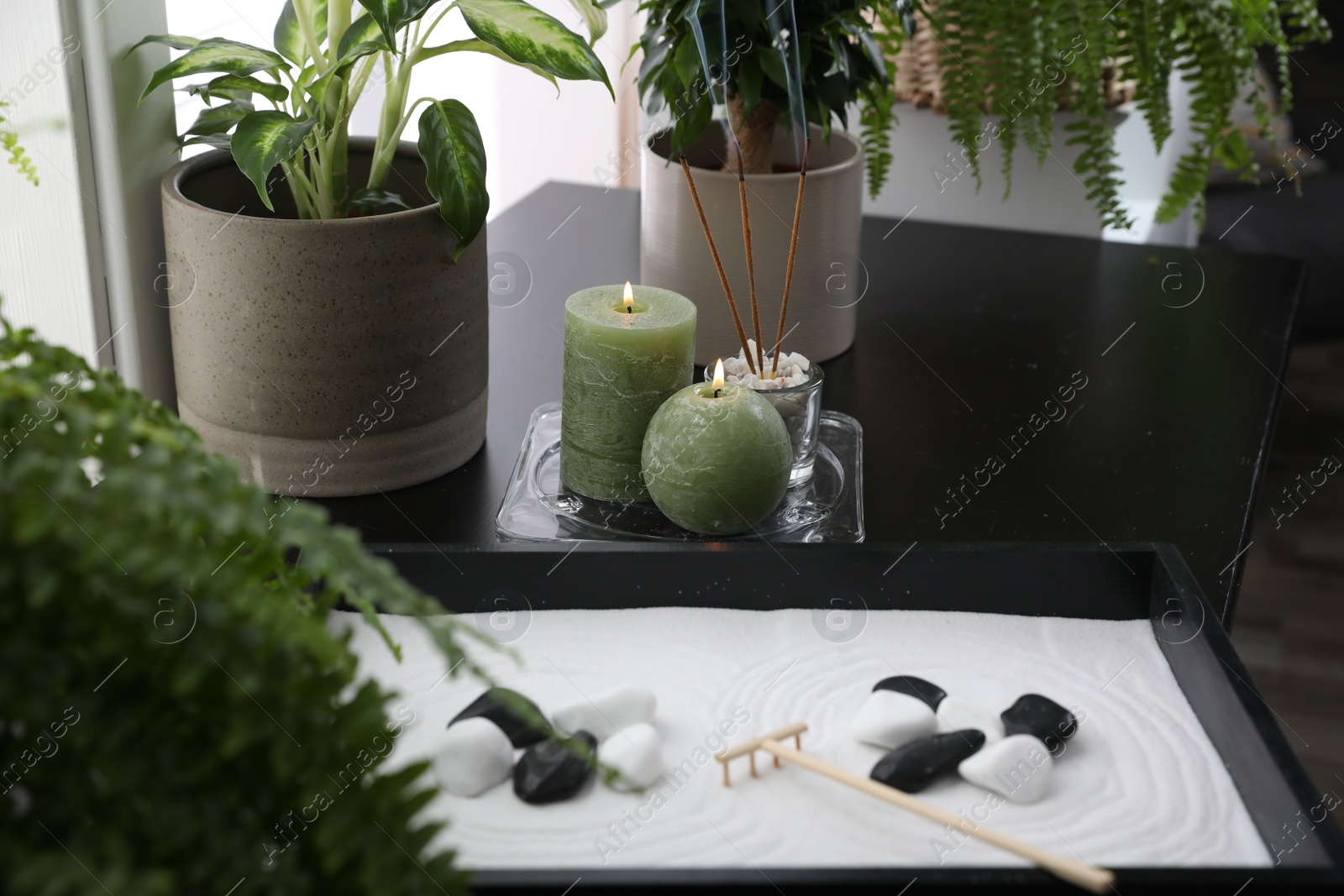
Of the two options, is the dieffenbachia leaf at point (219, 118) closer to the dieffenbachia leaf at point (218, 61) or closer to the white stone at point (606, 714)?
the dieffenbachia leaf at point (218, 61)

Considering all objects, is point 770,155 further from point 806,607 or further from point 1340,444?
point 1340,444

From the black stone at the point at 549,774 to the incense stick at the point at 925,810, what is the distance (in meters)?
0.06

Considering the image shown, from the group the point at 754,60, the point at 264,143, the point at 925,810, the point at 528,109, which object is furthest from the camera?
the point at 528,109

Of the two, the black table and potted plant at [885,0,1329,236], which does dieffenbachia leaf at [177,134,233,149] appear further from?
potted plant at [885,0,1329,236]

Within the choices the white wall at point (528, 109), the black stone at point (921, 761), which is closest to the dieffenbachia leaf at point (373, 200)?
the black stone at point (921, 761)

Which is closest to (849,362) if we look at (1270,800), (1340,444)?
(1270,800)

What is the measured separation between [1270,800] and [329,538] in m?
0.39

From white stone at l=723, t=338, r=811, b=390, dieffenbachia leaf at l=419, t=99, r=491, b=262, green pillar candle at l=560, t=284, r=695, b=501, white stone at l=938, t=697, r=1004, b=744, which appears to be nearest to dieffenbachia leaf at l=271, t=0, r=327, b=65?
dieffenbachia leaf at l=419, t=99, r=491, b=262

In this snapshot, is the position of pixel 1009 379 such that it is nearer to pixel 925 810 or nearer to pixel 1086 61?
pixel 1086 61

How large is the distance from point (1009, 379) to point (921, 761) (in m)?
0.57

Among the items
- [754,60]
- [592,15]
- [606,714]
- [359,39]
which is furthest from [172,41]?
[606,714]

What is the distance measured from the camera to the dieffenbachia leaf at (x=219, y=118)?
0.75 m

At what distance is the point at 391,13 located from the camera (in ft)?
2.10

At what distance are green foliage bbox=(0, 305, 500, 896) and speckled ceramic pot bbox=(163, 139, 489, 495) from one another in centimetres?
42
